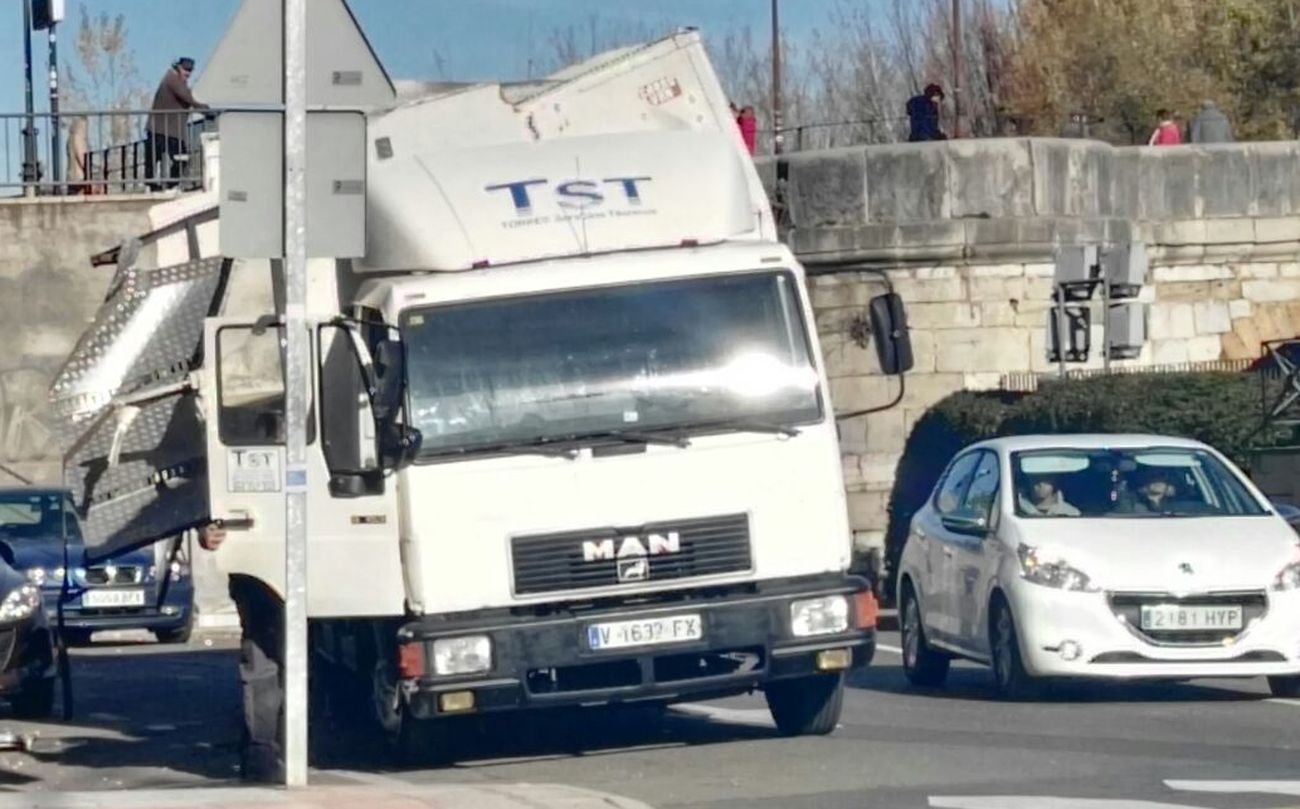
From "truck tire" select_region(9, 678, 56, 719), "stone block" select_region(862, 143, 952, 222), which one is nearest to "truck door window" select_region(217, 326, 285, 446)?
"truck tire" select_region(9, 678, 56, 719)

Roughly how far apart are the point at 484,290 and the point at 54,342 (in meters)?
18.9

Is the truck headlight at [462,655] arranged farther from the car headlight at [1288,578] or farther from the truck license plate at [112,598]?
the truck license plate at [112,598]

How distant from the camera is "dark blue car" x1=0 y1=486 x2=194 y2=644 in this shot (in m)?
23.2

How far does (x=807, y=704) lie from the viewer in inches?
518

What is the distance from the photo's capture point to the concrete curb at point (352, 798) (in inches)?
406

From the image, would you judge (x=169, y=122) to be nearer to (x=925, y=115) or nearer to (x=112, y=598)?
(x=112, y=598)

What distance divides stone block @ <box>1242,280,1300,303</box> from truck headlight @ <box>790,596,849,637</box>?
72.4 feet

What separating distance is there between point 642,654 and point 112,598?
12.7m

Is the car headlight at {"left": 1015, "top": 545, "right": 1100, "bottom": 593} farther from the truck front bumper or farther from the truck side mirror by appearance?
the truck front bumper

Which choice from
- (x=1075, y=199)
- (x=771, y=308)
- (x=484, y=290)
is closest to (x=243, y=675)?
(x=484, y=290)

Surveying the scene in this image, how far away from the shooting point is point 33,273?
97.5 feet

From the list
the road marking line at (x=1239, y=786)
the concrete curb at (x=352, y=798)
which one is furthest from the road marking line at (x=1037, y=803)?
the concrete curb at (x=352, y=798)

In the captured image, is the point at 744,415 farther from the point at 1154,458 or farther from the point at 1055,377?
the point at 1055,377

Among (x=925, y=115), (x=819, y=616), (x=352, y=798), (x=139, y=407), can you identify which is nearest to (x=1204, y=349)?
(x=925, y=115)
